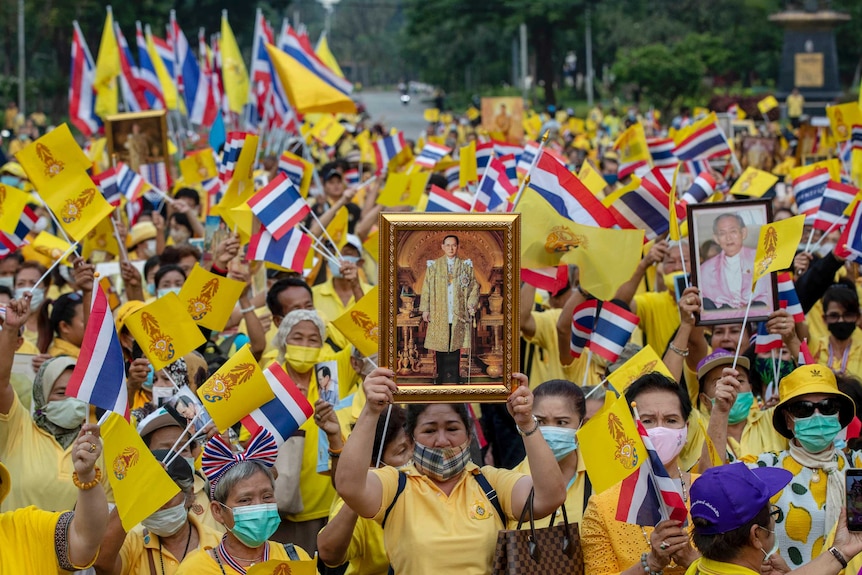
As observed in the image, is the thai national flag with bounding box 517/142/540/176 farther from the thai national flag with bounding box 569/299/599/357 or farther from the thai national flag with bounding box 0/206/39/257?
the thai national flag with bounding box 0/206/39/257

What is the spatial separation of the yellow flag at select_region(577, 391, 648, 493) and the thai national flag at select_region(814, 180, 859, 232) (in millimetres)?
5095

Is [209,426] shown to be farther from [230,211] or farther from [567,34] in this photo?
[567,34]

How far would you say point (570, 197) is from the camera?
23.2 ft

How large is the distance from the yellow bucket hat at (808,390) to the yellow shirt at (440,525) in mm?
1324

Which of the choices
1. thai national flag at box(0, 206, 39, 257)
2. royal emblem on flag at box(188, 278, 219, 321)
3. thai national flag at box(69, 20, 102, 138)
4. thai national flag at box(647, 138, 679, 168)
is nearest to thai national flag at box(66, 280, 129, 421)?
royal emblem on flag at box(188, 278, 219, 321)

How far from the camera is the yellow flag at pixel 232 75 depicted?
17.5 meters

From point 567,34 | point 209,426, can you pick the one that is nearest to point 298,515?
point 209,426

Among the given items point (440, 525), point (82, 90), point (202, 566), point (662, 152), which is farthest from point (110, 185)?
point (440, 525)

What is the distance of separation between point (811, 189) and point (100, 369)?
22.2ft

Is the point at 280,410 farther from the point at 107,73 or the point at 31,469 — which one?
the point at 107,73

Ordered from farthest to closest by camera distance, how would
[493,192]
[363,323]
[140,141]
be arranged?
[140,141] < [493,192] < [363,323]

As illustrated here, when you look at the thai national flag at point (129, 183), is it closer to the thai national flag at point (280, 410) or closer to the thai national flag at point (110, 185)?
the thai national flag at point (110, 185)

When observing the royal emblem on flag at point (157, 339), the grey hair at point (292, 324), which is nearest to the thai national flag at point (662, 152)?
the grey hair at point (292, 324)

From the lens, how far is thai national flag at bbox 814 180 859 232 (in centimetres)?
925
